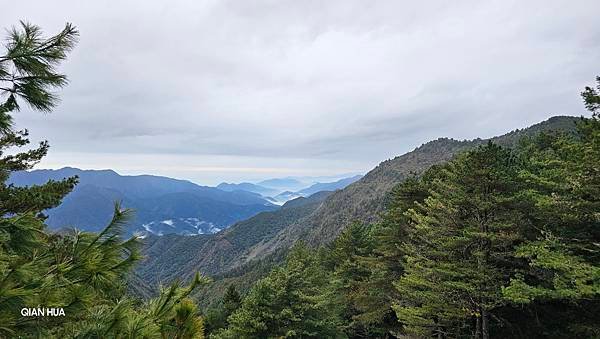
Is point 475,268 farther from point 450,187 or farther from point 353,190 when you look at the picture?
point 353,190

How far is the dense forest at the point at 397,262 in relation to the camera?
2828 millimetres

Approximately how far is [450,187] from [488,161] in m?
1.52

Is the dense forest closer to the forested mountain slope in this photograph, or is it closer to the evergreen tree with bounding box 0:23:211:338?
the evergreen tree with bounding box 0:23:211:338

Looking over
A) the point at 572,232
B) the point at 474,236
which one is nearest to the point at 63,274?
the point at 474,236

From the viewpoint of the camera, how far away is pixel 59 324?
295 centimetres

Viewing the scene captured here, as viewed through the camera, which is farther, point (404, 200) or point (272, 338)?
point (404, 200)

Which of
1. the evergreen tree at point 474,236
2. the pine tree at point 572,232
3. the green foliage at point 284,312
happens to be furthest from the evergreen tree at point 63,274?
the green foliage at point 284,312

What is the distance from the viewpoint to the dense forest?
2828 millimetres

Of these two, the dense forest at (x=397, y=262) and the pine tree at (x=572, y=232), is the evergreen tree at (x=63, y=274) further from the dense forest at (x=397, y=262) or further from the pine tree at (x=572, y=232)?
the pine tree at (x=572, y=232)

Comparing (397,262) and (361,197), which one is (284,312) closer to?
(397,262)

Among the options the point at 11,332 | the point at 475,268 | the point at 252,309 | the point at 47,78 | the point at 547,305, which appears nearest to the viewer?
the point at 11,332

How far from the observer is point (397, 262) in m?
18.5

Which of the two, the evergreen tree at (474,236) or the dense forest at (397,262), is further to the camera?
the evergreen tree at (474,236)

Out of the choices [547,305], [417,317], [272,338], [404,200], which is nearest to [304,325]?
[272,338]
